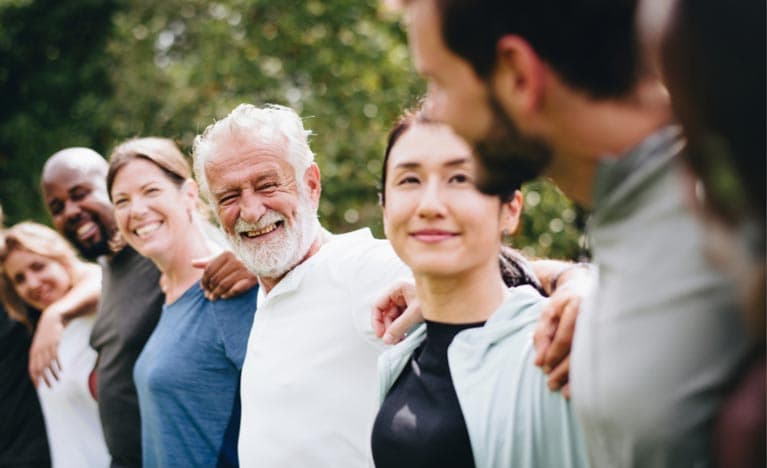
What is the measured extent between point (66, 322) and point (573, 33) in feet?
11.9

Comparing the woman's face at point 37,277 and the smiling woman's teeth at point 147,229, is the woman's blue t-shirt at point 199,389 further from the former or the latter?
the woman's face at point 37,277

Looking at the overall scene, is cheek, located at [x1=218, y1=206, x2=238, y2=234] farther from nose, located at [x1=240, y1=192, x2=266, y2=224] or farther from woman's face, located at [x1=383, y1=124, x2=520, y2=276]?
woman's face, located at [x1=383, y1=124, x2=520, y2=276]

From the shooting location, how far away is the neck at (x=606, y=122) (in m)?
1.13

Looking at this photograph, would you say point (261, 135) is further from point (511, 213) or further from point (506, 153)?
point (506, 153)

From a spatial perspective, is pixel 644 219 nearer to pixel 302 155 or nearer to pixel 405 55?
pixel 302 155

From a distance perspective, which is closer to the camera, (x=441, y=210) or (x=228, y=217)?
(x=441, y=210)

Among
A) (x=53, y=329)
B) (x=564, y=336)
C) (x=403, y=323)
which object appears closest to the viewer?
(x=564, y=336)

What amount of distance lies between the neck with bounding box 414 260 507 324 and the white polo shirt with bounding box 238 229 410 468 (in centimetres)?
43

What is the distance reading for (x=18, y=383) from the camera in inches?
178

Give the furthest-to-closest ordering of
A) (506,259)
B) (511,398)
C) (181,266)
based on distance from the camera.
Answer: (181,266) < (506,259) < (511,398)

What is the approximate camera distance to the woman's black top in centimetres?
177

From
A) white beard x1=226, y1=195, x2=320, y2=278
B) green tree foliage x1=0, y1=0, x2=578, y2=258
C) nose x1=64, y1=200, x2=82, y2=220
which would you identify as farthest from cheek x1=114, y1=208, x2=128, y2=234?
green tree foliage x1=0, y1=0, x2=578, y2=258

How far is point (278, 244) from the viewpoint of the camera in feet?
8.79

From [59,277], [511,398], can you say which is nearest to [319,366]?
[511,398]
